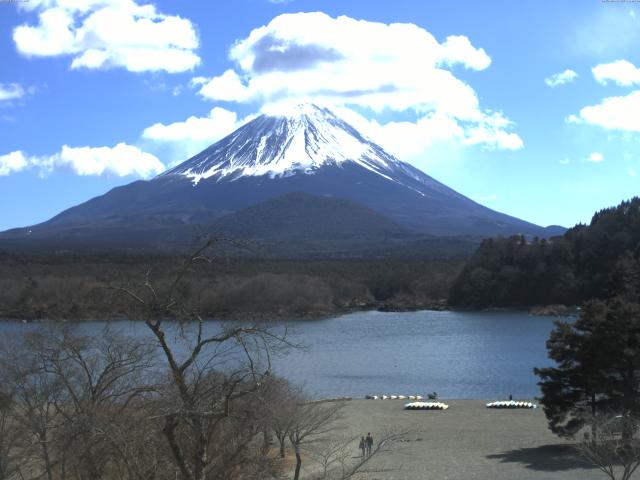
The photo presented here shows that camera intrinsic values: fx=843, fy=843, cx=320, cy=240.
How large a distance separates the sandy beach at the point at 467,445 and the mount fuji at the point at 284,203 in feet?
242

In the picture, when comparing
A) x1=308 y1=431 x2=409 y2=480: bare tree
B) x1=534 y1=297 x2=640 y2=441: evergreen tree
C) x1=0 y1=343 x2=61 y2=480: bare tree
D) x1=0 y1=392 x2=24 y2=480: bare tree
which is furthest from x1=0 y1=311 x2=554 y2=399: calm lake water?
x1=0 y1=392 x2=24 y2=480: bare tree

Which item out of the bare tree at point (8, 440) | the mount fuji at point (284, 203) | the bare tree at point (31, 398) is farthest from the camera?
the mount fuji at point (284, 203)

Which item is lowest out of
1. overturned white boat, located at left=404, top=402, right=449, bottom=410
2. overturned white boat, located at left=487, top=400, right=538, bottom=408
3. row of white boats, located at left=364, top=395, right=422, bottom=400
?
row of white boats, located at left=364, top=395, right=422, bottom=400

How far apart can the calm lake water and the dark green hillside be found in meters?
9.76

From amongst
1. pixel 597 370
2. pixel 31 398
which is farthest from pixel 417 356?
pixel 31 398

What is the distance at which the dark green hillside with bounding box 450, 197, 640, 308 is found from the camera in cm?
6391

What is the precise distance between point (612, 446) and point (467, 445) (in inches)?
248

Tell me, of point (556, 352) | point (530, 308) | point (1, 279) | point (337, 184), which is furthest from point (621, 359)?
point (337, 184)

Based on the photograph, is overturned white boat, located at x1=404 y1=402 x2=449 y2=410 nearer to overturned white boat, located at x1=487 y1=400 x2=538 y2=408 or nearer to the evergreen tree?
overturned white boat, located at x1=487 y1=400 x2=538 y2=408

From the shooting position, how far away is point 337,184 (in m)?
157

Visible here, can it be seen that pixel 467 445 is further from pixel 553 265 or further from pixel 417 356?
pixel 553 265

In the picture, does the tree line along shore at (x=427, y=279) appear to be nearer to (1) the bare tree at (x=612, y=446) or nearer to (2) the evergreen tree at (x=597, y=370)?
(2) the evergreen tree at (x=597, y=370)

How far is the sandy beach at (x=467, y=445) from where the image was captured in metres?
15.6

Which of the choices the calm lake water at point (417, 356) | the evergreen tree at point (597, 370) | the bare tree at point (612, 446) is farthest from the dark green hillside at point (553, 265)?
the bare tree at point (612, 446)
